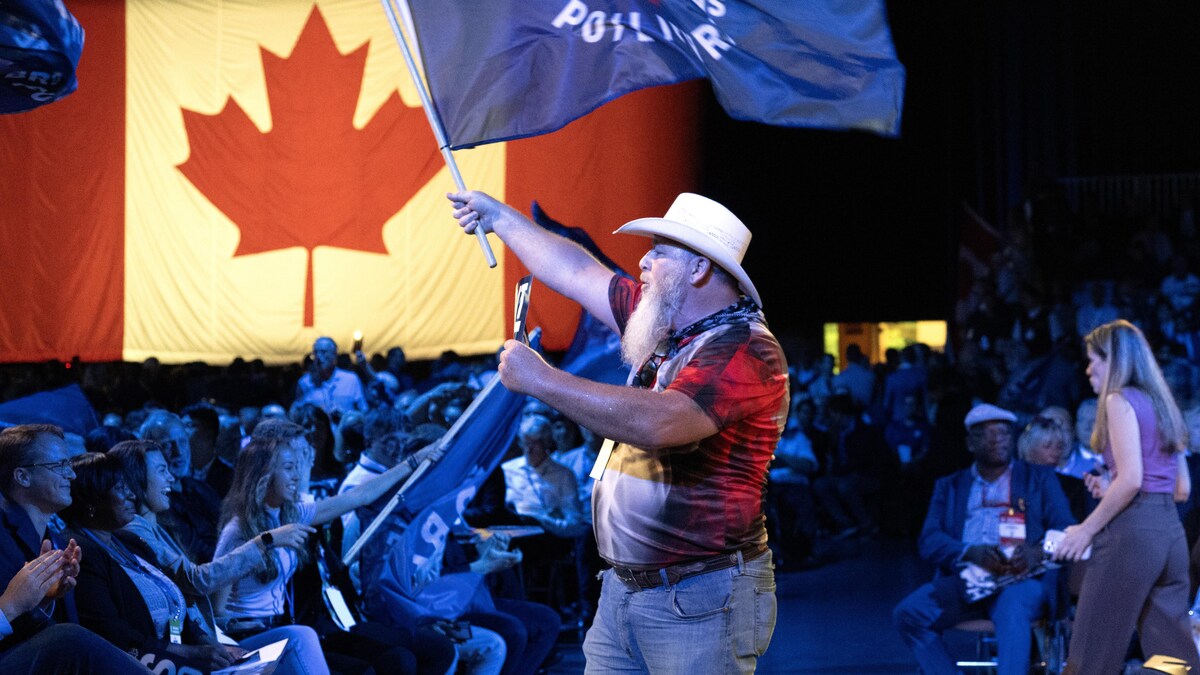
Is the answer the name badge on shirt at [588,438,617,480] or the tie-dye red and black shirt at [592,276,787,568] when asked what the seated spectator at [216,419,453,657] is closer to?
the name badge on shirt at [588,438,617,480]

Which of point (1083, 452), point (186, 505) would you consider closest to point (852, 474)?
point (1083, 452)

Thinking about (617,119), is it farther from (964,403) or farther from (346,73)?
(964,403)

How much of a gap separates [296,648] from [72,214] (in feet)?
43.7

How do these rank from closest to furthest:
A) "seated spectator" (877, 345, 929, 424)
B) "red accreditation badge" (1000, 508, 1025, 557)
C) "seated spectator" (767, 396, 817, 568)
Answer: "red accreditation badge" (1000, 508, 1025, 557) → "seated spectator" (767, 396, 817, 568) → "seated spectator" (877, 345, 929, 424)

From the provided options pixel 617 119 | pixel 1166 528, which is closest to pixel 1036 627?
pixel 1166 528

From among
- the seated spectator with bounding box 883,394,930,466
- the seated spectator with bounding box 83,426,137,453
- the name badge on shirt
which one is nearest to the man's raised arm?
the name badge on shirt

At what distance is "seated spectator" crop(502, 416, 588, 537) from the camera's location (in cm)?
853

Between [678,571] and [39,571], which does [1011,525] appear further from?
[39,571]

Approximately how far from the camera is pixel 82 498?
4.54 meters

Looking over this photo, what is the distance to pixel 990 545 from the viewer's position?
6449 millimetres

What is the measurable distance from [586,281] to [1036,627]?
12.4ft

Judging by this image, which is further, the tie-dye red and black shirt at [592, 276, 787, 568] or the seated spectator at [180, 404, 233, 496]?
the seated spectator at [180, 404, 233, 496]

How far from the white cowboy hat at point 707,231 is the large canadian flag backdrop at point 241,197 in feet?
41.2

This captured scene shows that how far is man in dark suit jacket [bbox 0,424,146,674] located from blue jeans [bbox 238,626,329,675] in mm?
935
